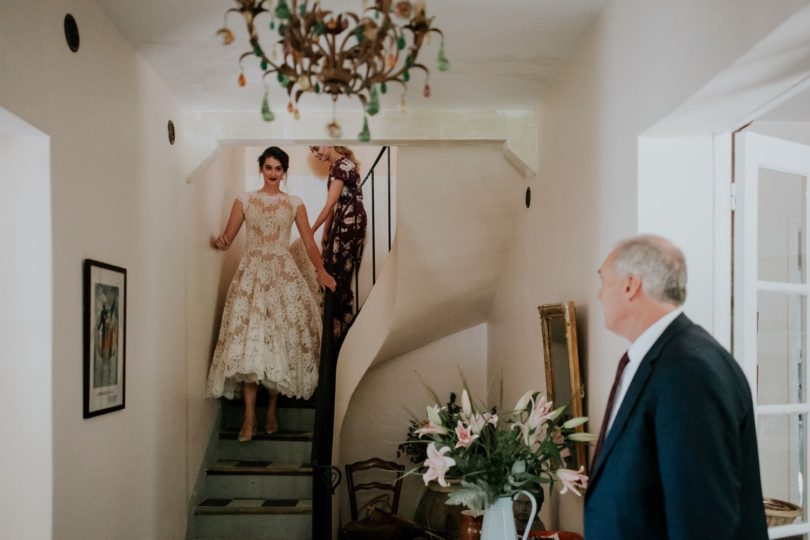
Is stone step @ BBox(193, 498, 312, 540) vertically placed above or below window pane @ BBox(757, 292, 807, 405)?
below

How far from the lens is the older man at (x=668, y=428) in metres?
2.02

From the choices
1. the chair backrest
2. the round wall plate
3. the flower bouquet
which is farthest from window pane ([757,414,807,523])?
the chair backrest

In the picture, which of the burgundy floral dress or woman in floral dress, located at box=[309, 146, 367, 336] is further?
the burgundy floral dress

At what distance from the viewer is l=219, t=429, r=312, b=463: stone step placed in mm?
6254

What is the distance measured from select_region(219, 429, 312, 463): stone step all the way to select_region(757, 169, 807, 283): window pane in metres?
3.94

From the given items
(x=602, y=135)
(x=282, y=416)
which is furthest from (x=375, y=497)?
(x=602, y=135)

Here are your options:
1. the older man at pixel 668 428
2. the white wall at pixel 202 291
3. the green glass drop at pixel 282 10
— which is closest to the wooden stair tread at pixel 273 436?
the white wall at pixel 202 291

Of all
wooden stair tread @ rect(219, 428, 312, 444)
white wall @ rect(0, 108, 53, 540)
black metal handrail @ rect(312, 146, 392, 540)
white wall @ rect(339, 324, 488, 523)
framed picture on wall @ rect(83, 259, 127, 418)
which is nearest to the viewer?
white wall @ rect(0, 108, 53, 540)

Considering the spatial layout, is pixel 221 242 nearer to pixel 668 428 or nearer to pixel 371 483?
pixel 371 483

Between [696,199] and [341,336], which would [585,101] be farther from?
[341,336]

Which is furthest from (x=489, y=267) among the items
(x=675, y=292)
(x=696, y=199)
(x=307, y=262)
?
(x=675, y=292)

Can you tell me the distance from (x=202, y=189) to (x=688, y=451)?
4.37 meters

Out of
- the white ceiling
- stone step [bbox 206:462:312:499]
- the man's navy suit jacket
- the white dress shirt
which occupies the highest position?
the white ceiling

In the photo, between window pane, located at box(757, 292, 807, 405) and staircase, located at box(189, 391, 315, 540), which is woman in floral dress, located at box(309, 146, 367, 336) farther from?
window pane, located at box(757, 292, 807, 405)
